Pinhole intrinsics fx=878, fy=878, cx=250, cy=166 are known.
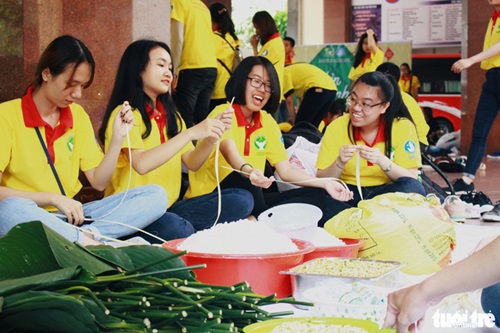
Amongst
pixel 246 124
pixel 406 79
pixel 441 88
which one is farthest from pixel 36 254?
pixel 441 88

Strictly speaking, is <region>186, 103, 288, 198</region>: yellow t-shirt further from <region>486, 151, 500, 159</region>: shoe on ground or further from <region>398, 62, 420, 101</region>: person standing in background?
<region>398, 62, 420, 101</region>: person standing in background

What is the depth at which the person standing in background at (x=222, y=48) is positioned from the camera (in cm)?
642

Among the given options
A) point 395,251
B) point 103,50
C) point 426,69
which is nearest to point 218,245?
point 395,251

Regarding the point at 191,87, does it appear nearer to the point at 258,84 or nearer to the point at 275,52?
the point at 275,52

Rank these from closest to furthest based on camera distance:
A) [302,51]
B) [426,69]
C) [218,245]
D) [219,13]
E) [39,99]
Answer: [218,245], [39,99], [219,13], [302,51], [426,69]

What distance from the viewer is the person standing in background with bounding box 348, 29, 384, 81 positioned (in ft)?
28.5

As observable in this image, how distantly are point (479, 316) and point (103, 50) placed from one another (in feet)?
9.20

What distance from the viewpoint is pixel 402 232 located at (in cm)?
318

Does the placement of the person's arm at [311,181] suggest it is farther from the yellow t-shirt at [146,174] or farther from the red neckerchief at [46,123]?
the red neckerchief at [46,123]

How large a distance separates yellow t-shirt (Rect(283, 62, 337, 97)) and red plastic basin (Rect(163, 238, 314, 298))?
477cm

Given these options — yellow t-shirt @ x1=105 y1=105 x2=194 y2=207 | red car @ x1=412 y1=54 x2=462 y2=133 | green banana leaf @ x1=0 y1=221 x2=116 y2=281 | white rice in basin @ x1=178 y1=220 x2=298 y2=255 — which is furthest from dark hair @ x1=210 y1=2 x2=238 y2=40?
red car @ x1=412 y1=54 x2=462 y2=133

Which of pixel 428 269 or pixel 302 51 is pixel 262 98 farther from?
pixel 302 51

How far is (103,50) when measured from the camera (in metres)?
4.65

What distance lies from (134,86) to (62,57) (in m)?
0.51
